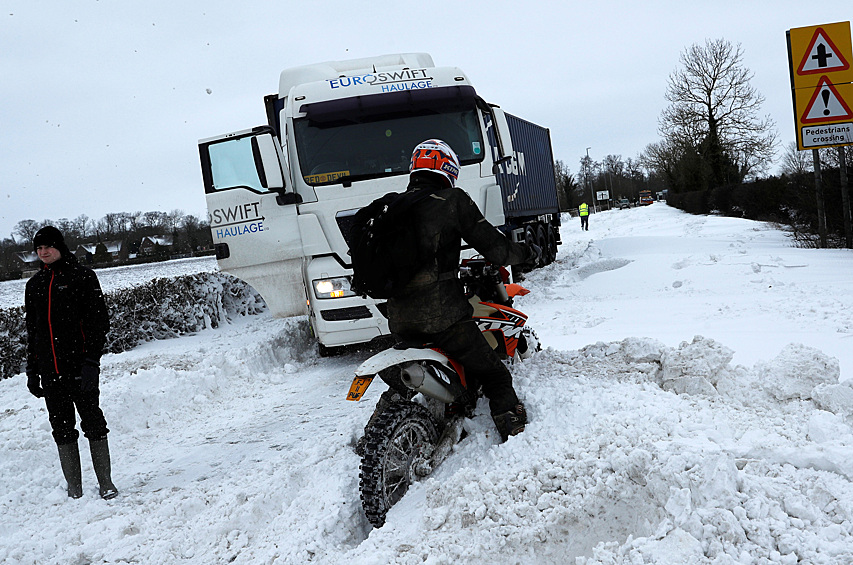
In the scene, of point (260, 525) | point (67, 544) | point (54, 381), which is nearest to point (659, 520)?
point (260, 525)

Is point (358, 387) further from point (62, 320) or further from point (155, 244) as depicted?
point (155, 244)

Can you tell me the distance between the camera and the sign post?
9.77 m

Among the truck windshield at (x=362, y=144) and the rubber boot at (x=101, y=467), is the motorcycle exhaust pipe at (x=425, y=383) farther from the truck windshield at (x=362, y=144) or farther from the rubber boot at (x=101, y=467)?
the truck windshield at (x=362, y=144)

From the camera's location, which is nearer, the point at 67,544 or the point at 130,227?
the point at 67,544

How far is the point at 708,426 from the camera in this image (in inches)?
123

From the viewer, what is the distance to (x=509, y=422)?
3494 mm

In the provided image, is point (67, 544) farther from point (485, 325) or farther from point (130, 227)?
point (130, 227)

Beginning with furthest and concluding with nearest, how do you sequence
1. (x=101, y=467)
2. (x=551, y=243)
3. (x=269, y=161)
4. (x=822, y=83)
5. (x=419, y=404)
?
(x=551, y=243) → (x=822, y=83) → (x=269, y=161) → (x=101, y=467) → (x=419, y=404)

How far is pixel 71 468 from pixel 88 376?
0.71 meters

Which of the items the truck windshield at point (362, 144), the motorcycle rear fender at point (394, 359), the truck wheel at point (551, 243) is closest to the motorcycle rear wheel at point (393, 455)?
the motorcycle rear fender at point (394, 359)

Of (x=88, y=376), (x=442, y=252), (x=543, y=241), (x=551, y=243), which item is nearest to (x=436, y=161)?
(x=442, y=252)

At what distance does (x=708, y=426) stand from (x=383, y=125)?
5.22 m

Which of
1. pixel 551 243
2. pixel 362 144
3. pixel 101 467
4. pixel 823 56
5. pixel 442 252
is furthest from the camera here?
pixel 551 243

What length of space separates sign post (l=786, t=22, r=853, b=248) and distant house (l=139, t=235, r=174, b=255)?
1708 inches
